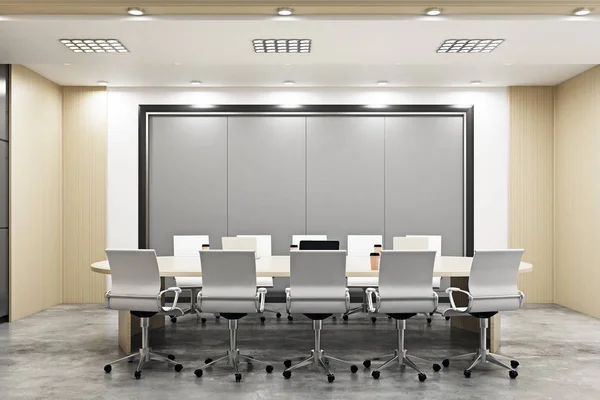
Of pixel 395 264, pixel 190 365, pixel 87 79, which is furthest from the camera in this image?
pixel 87 79

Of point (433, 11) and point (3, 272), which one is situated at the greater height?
point (433, 11)

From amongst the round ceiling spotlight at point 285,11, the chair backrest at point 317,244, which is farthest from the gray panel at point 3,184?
the round ceiling spotlight at point 285,11

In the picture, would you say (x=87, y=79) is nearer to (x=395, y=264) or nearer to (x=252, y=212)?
(x=252, y=212)

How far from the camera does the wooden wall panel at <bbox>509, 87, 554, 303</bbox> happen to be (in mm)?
8688

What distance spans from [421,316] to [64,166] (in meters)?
5.77

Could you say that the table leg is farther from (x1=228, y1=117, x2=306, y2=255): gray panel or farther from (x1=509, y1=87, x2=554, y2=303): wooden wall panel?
(x1=228, y1=117, x2=306, y2=255): gray panel

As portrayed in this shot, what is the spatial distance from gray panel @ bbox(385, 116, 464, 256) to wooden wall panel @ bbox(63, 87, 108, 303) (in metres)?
4.44

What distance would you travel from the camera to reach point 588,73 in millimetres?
7754

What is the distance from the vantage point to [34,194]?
25.7 feet

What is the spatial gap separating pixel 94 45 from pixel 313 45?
2.36 metres

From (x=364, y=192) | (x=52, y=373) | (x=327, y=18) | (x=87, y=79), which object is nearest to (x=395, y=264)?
(x=327, y=18)

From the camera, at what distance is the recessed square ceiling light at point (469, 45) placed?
5891 millimetres

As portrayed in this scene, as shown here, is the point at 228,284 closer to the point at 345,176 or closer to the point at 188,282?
the point at 188,282

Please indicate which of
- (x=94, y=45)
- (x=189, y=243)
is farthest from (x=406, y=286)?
(x=94, y=45)
